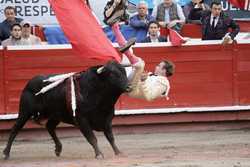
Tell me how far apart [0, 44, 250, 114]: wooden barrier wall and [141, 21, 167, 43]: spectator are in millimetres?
126

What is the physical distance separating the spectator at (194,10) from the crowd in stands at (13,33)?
213 cm

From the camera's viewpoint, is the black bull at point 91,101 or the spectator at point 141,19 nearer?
the black bull at point 91,101

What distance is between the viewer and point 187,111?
1134 centimetres

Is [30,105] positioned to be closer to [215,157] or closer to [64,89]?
[64,89]

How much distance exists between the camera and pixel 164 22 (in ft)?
37.4

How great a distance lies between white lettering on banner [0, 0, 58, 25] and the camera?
450 inches

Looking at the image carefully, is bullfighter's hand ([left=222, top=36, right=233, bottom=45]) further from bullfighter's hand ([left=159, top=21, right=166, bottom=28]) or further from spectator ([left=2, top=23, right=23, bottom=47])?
spectator ([left=2, top=23, right=23, bottom=47])

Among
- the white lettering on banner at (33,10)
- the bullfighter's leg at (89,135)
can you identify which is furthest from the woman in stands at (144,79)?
the white lettering on banner at (33,10)

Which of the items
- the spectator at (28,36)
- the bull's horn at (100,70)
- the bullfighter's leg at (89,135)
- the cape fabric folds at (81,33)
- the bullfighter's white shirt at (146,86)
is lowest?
the bullfighter's leg at (89,135)

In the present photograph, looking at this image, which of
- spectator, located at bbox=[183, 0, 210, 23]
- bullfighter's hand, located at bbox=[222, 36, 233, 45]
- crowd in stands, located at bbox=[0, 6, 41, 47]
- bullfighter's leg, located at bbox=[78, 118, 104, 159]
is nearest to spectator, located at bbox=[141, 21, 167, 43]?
spectator, located at bbox=[183, 0, 210, 23]

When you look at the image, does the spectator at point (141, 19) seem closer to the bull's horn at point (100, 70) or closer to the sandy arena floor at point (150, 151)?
the sandy arena floor at point (150, 151)

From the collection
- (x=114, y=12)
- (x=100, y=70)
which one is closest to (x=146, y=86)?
(x=100, y=70)

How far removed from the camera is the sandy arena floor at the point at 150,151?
815 centimetres

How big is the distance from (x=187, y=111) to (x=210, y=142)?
1262 mm
